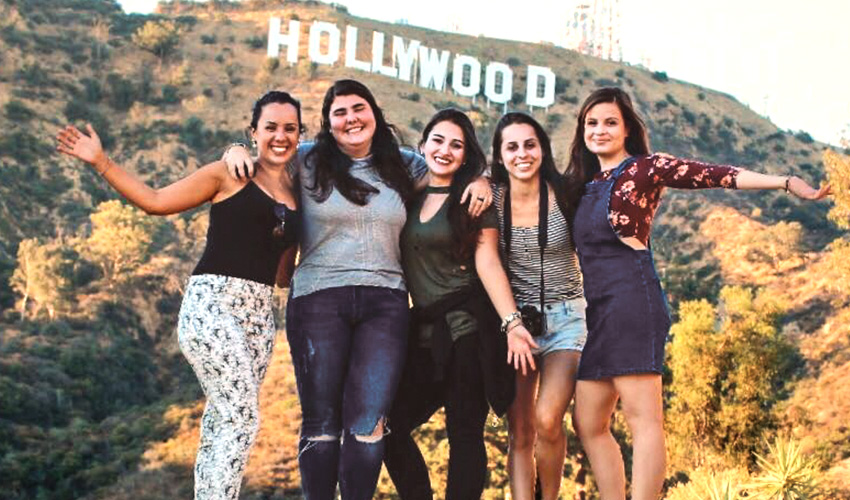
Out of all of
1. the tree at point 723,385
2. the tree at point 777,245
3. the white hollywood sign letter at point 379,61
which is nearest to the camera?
the tree at point 723,385

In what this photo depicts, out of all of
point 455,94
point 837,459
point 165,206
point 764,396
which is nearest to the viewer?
point 165,206

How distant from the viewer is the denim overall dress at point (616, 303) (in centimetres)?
471

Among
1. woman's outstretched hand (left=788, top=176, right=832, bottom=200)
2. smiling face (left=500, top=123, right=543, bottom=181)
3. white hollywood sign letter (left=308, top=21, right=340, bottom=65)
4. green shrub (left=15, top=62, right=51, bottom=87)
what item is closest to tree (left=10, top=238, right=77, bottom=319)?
green shrub (left=15, top=62, right=51, bottom=87)

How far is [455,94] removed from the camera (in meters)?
76.4

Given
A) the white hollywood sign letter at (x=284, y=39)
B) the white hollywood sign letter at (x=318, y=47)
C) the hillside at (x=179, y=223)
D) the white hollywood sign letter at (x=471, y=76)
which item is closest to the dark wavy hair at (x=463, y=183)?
the hillside at (x=179, y=223)

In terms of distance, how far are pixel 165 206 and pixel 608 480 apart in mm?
2593

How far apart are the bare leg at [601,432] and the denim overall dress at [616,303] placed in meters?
0.09

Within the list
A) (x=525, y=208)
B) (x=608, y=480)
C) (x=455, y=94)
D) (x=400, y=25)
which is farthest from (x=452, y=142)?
(x=400, y=25)

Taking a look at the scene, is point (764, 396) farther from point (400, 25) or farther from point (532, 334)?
point (400, 25)

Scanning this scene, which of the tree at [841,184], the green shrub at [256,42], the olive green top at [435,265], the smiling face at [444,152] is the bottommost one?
the olive green top at [435,265]

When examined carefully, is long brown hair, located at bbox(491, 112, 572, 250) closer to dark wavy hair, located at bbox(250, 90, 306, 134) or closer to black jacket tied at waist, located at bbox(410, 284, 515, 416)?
black jacket tied at waist, located at bbox(410, 284, 515, 416)

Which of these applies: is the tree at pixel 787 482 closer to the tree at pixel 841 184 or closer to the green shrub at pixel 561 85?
the tree at pixel 841 184

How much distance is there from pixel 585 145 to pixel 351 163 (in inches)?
49.0

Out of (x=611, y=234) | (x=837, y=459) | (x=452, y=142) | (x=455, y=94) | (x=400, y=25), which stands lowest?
(x=837, y=459)
